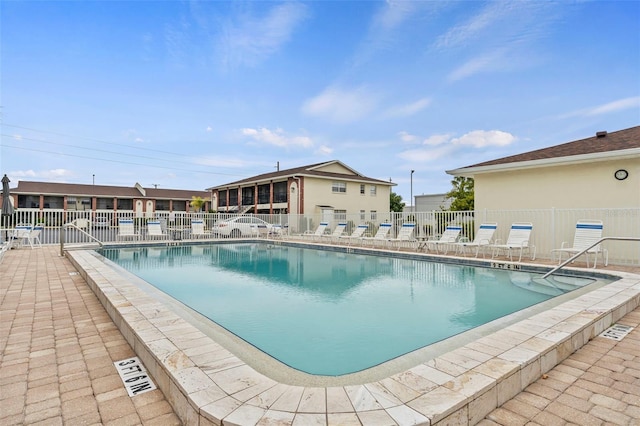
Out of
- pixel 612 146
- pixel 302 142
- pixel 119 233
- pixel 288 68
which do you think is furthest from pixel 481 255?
pixel 302 142

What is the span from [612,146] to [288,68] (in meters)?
12.8

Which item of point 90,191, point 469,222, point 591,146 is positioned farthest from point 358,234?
point 90,191

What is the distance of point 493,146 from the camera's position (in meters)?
25.5

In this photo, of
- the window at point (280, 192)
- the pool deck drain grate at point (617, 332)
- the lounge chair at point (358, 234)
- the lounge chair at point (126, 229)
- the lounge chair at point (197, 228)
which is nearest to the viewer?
the pool deck drain grate at point (617, 332)

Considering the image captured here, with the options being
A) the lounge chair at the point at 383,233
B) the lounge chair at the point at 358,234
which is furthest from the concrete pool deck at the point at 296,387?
the lounge chair at the point at 358,234

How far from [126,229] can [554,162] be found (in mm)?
16400

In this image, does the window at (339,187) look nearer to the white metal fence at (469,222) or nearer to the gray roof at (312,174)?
the gray roof at (312,174)

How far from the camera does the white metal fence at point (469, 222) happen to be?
9086mm

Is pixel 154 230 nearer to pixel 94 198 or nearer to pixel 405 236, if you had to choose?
pixel 405 236

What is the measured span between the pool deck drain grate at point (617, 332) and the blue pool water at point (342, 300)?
129 cm

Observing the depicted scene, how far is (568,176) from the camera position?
10500 mm

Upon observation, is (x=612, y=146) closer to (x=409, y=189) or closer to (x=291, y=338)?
(x=291, y=338)

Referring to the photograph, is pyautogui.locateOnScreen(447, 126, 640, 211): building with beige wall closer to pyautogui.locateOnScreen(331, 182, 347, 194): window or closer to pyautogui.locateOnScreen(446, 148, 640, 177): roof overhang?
pyautogui.locateOnScreen(446, 148, 640, 177): roof overhang

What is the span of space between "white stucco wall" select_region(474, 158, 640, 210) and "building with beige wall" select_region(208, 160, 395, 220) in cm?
1262
